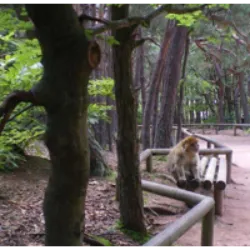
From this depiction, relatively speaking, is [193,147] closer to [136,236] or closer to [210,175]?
[210,175]

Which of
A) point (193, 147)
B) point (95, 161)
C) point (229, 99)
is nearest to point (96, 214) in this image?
point (95, 161)

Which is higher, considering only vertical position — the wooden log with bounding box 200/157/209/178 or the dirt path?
the wooden log with bounding box 200/157/209/178

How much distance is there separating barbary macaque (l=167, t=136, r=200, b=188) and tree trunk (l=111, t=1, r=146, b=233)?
2811mm

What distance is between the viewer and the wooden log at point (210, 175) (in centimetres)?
642

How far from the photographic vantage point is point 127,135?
3.95m

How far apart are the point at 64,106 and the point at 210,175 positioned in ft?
17.5

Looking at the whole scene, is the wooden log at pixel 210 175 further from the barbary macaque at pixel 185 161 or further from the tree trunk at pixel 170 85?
the tree trunk at pixel 170 85

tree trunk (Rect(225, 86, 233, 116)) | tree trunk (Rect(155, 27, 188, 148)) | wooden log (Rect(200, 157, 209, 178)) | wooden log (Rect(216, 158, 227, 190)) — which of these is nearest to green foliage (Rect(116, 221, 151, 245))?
wooden log (Rect(216, 158, 227, 190))

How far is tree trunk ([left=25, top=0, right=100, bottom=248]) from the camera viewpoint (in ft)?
6.14

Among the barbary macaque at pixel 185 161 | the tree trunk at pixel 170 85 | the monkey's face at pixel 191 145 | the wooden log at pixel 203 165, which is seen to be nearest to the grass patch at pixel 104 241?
the barbary macaque at pixel 185 161

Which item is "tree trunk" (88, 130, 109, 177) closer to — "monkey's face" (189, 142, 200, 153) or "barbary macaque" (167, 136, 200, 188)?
"barbary macaque" (167, 136, 200, 188)

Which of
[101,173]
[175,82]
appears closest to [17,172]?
[101,173]

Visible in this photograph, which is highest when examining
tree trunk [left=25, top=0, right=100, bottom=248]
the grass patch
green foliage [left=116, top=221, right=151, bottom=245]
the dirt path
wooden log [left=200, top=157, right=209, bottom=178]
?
tree trunk [left=25, top=0, right=100, bottom=248]

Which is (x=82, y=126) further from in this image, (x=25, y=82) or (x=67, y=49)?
(x=25, y=82)
